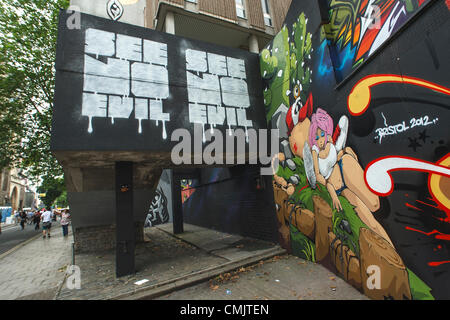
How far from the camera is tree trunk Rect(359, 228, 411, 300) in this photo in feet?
12.1

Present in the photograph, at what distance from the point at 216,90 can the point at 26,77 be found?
1314 centimetres

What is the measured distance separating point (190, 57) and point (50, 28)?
12095 mm

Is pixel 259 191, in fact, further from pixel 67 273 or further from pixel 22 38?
pixel 22 38

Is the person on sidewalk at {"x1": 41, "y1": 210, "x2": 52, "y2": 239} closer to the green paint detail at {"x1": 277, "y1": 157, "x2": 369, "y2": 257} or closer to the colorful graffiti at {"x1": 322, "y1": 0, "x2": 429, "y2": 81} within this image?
the green paint detail at {"x1": 277, "y1": 157, "x2": 369, "y2": 257}

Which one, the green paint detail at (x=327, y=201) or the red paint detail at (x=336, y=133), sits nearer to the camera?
the green paint detail at (x=327, y=201)

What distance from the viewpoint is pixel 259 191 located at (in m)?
9.23

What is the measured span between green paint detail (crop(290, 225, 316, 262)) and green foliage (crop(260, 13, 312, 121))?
4135mm

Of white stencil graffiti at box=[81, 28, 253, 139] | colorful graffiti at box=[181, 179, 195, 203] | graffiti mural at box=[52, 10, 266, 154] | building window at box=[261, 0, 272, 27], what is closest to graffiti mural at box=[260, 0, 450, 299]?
white stencil graffiti at box=[81, 28, 253, 139]

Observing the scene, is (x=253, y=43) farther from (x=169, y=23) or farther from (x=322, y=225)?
(x=322, y=225)

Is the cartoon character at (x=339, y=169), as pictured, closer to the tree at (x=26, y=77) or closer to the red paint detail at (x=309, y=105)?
the red paint detail at (x=309, y=105)

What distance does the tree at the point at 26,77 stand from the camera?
12.2m

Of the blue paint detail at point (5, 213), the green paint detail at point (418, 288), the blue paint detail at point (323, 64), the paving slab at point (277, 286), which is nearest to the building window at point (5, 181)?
the blue paint detail at point (5, 213)

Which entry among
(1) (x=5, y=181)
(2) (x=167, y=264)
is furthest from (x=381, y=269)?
(1) (x=5, y=181)

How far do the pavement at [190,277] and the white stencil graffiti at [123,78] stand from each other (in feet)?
13.4
